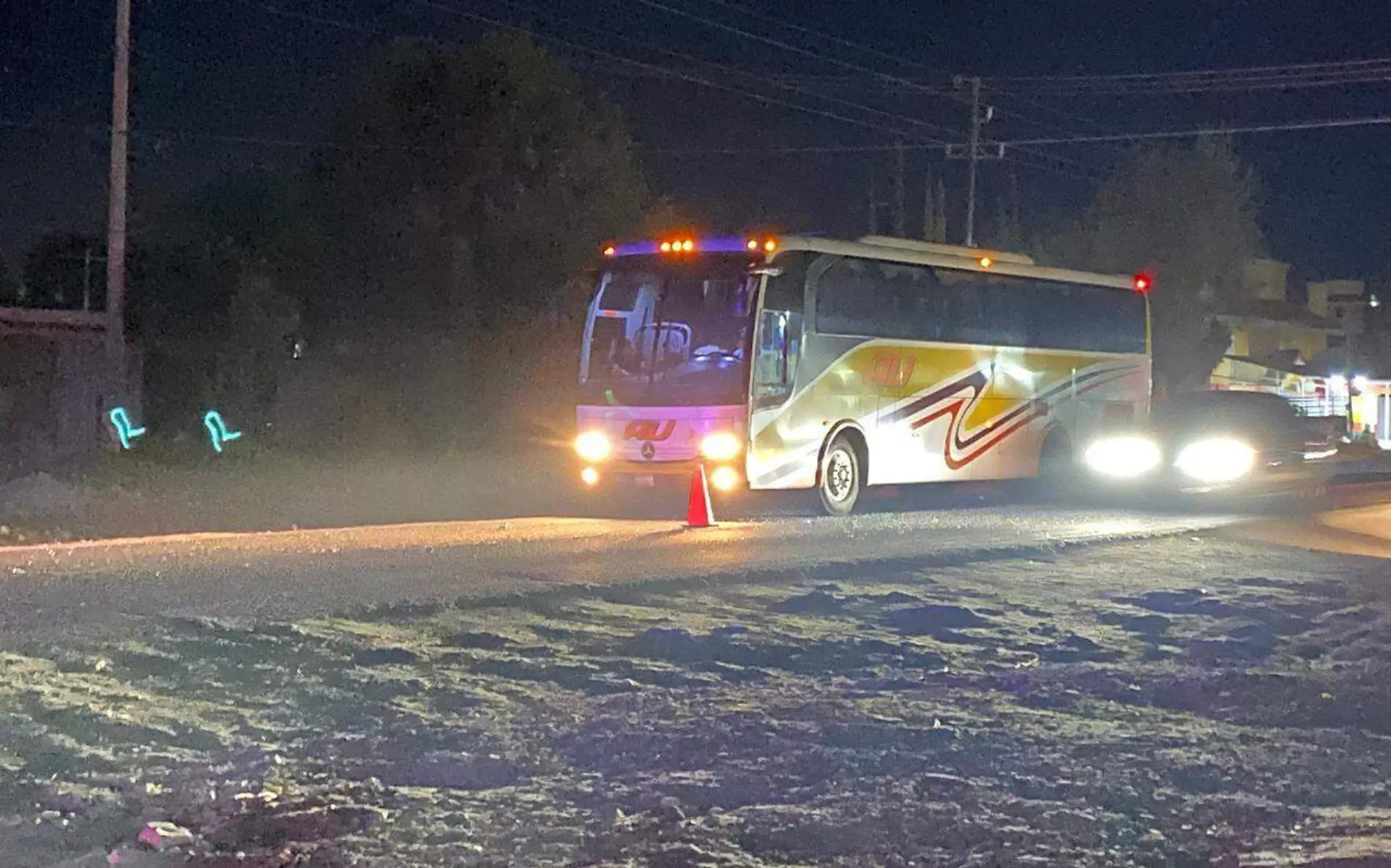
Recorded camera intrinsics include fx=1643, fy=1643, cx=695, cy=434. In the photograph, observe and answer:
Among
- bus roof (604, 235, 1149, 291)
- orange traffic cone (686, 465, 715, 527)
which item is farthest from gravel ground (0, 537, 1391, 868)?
bus roof (604, 235, 1149, 291)

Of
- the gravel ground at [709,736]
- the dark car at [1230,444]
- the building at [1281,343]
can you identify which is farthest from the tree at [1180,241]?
the gravel ground at [709,736]

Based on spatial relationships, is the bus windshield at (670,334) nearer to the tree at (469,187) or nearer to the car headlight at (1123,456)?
the car headlight at (1123,456)

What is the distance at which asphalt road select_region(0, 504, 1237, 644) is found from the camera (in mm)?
12078

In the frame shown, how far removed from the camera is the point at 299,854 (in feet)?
20.7

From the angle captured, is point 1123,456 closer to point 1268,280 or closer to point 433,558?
point 433,558

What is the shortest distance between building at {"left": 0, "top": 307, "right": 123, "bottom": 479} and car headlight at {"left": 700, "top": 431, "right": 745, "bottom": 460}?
11367 mm

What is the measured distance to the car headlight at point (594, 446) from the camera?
2038 centimetres

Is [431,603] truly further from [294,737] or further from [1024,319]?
[1024,319]

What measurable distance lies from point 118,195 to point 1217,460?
65.8 feet

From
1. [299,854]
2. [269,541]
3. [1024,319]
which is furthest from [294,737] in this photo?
[1024,319]

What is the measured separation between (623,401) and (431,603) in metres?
8.28

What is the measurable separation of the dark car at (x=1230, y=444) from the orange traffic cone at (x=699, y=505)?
1196 centimetres

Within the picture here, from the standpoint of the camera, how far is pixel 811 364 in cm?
2048

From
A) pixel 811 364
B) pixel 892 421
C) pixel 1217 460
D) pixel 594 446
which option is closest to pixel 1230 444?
pixel 1217 460
